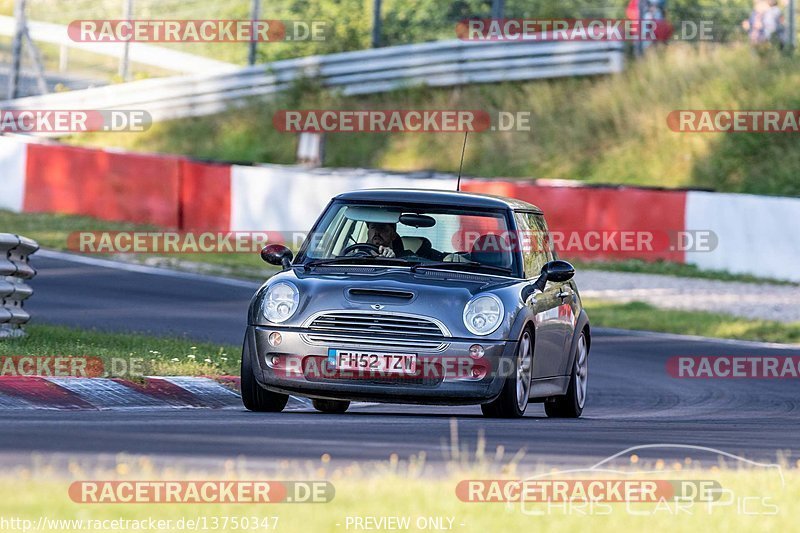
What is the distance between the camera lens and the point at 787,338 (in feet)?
57.3

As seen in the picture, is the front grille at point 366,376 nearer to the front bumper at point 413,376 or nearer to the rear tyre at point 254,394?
the front bumper at point 413,376

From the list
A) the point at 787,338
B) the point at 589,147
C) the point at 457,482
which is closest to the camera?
the point at 457,482

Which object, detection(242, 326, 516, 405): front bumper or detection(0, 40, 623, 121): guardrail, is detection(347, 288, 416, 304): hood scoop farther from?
detection(0, 40, 623, 121): guardrail

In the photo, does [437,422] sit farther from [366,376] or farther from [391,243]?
[391,243]

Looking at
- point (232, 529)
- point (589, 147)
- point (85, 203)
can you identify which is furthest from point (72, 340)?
point (589, 147)

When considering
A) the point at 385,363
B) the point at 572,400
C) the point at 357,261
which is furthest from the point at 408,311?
the point at 572,400

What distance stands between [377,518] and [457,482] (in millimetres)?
843

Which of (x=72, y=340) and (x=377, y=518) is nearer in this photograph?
(x=377, y=518)

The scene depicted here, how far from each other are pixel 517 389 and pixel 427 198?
4.51ft

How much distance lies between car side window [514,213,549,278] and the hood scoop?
1.07 m

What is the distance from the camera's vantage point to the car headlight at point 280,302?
9367mm

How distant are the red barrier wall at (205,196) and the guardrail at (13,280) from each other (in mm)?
12246

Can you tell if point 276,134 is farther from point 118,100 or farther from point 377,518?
point 377,518

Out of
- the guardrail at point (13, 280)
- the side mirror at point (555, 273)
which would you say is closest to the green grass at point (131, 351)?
the guardrail at point (13, 280)
